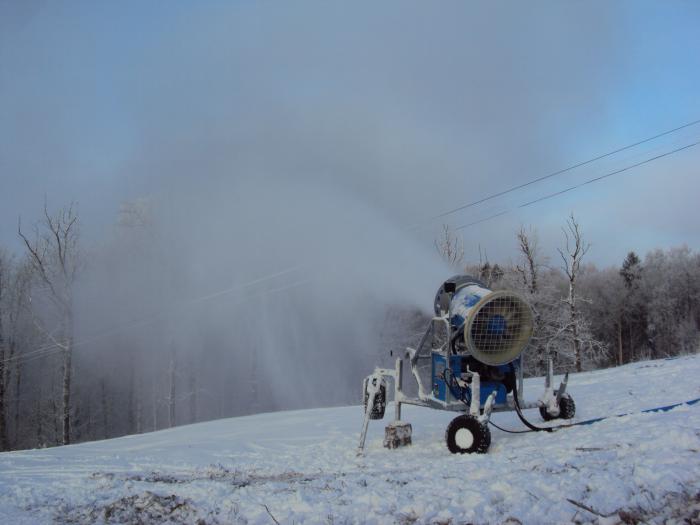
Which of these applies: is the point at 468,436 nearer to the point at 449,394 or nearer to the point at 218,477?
the point at 449,394

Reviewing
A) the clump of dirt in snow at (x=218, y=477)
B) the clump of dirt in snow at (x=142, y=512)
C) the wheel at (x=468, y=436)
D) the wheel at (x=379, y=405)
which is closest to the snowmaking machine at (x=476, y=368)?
the wheel at (x=468, y=436)

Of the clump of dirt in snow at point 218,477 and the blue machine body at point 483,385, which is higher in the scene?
the blue machine body at point 483,385

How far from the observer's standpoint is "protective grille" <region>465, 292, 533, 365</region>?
8.90m

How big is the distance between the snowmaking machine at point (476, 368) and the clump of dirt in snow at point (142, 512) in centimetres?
440

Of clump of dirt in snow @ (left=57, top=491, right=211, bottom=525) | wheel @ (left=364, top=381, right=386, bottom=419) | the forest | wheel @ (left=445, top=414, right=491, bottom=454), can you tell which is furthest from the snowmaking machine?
the forest

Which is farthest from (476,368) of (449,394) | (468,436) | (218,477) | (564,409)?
(218,477)

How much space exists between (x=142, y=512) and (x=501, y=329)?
19.6ft

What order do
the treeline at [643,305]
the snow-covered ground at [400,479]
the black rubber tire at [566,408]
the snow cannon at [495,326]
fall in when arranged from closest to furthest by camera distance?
1. the snow-covered ground at [400,479]
2. the snow cannon at [495,326]
3. the black rubber tire at [566,408]
4. the treeline at [643,305]

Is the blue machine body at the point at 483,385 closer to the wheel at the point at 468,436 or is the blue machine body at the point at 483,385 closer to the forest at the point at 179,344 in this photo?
the wheel at the point at 468,436

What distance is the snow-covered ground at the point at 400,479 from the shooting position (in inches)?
182

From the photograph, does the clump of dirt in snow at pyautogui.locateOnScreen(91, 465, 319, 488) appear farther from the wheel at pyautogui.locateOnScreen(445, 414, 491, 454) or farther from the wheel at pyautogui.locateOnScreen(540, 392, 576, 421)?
the wheel at pyautogui.locateOnScreen(540, 392, 576, 421)

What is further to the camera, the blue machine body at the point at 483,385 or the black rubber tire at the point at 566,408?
the black rubber tire at the point at 566,408

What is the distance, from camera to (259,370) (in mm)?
45188

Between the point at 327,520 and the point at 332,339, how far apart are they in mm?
44670
